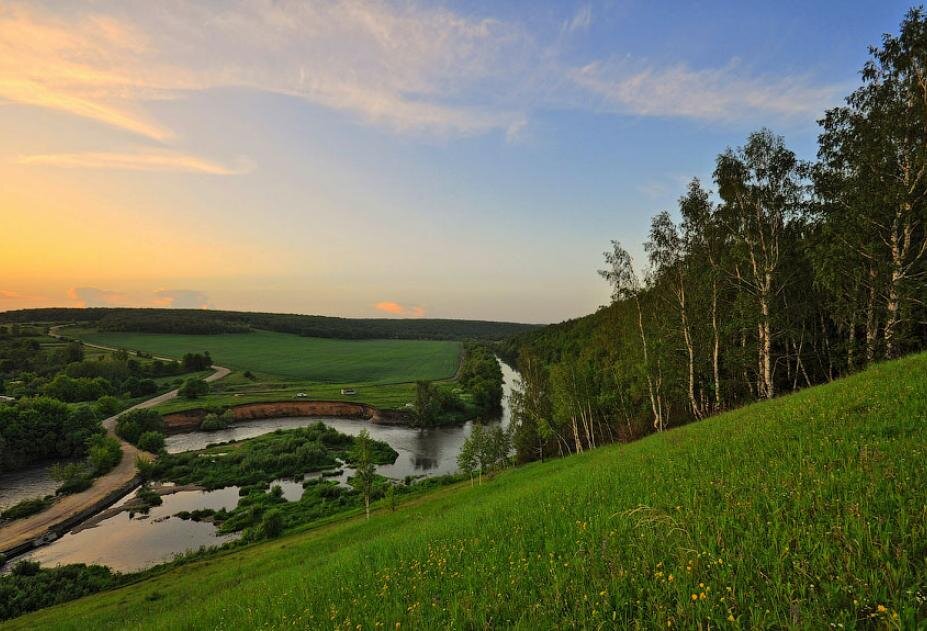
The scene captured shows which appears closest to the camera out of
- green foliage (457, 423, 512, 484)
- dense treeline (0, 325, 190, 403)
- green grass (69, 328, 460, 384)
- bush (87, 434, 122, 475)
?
green foliage (457, 423, 512, 484)

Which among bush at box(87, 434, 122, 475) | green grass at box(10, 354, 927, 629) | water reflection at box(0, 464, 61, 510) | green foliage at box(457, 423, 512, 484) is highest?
green grass at box(10, 354, 927, 629)

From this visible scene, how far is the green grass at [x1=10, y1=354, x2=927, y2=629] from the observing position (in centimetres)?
365

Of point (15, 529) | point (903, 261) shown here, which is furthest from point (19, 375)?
point (903, 261)

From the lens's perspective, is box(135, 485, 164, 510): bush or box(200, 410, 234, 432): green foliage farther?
box(200, 410, 234, 432): green foliage

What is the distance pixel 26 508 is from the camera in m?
49.8

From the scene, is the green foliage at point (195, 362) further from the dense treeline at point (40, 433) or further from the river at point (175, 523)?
the dense treeline at point (40, 433)

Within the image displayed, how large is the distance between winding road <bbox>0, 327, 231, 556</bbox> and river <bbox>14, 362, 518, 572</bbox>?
5.54ft

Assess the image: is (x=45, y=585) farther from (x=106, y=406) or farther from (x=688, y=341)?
(x=106, y=406)

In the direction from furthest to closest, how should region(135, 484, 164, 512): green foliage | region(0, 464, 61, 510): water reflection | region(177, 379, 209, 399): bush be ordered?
region(177, 379, 209, 399): bush
region(0, 464, 61, 510): water reflection
region(135, 484, 164, 512): green foliage

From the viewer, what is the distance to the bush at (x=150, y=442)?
75.2 m

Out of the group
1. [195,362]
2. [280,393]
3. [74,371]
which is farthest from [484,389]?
[74,371]

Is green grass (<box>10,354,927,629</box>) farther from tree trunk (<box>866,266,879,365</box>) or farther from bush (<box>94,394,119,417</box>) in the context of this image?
bush (<box>94,394,119,417</box>)

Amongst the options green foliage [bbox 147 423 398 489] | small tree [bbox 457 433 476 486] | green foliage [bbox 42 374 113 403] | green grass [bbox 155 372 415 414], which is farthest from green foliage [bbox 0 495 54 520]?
green foliage [bbox 42 374 113 403]

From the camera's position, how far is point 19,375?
4786 inches
